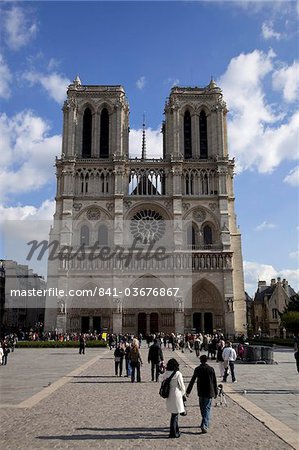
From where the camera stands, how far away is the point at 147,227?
185 feet

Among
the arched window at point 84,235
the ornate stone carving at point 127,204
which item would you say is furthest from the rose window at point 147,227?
the arched window at point 84,235

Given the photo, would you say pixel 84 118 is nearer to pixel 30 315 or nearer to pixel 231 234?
pixel 231 234

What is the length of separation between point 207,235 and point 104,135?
59.1 feet

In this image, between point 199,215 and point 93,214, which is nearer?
point 93,214

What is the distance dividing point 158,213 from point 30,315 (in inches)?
1700

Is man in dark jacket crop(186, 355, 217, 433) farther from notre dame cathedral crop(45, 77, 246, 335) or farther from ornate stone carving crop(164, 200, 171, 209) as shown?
ornate stone carving crop(164, 200, 171, 209)

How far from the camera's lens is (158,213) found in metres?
56.9

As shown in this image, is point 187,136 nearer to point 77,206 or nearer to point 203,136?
point 203,136

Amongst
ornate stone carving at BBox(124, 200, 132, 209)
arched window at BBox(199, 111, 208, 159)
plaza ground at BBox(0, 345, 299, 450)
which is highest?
arched window at BBox(199, 111, 208, 159)

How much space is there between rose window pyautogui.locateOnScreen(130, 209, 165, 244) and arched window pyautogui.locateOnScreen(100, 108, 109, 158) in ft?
29.2

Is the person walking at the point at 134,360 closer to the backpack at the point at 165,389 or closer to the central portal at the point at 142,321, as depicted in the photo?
the backpack at the point at 165,389

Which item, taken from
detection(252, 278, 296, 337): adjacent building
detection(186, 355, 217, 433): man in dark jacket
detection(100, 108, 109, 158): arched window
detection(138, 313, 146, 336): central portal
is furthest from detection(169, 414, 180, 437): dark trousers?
detection(252, 278, 296, 337): adjacent building

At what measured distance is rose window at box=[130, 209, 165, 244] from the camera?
184 feet

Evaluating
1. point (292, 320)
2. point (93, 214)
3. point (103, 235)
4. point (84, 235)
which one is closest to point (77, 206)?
point (93, 214)
